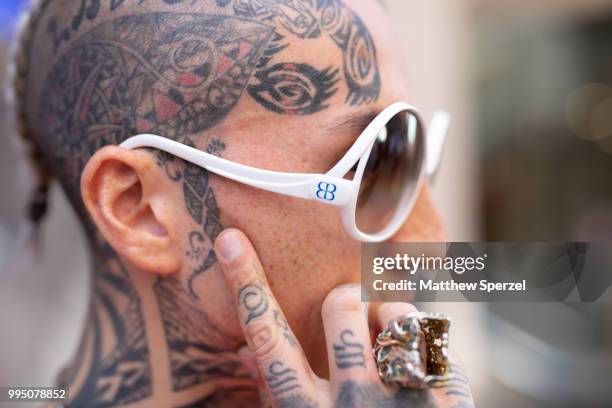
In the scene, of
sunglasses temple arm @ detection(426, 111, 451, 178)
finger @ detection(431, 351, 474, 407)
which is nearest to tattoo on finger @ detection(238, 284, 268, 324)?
finger @ detection(431, 351, 474, 407)

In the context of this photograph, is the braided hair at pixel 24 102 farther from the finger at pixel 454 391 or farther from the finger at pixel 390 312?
the finger at pixel 454 391

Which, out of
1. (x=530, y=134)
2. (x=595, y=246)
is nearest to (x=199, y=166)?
(x=595, y=246)

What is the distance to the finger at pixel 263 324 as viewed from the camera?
121cm

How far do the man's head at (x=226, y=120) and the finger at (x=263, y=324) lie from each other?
0.05 meters

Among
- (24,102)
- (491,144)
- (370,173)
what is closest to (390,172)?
(370,173)

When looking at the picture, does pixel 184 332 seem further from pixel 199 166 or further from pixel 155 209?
pixel 199 166

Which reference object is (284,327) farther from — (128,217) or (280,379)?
(128,217)

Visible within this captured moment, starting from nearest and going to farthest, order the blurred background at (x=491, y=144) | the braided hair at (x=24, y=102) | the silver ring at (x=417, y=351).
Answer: the silver ring at (x=417, y=351), the braided hair at (x=24, y=102), the blurred background at (x=491, y=144)

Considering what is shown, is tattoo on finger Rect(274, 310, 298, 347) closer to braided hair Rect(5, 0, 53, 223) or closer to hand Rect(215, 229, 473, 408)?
hand Rect(215, 229, 473, 408)

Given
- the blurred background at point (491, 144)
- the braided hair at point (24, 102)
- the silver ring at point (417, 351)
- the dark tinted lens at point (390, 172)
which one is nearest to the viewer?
the silver ring at point (417, 351)

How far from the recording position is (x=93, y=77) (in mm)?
1416

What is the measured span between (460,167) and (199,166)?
295 cm

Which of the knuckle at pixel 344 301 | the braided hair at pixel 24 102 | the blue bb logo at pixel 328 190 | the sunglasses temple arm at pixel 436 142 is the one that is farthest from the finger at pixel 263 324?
the braided hair at pixel 24 102

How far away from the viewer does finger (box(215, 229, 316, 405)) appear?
121cm
